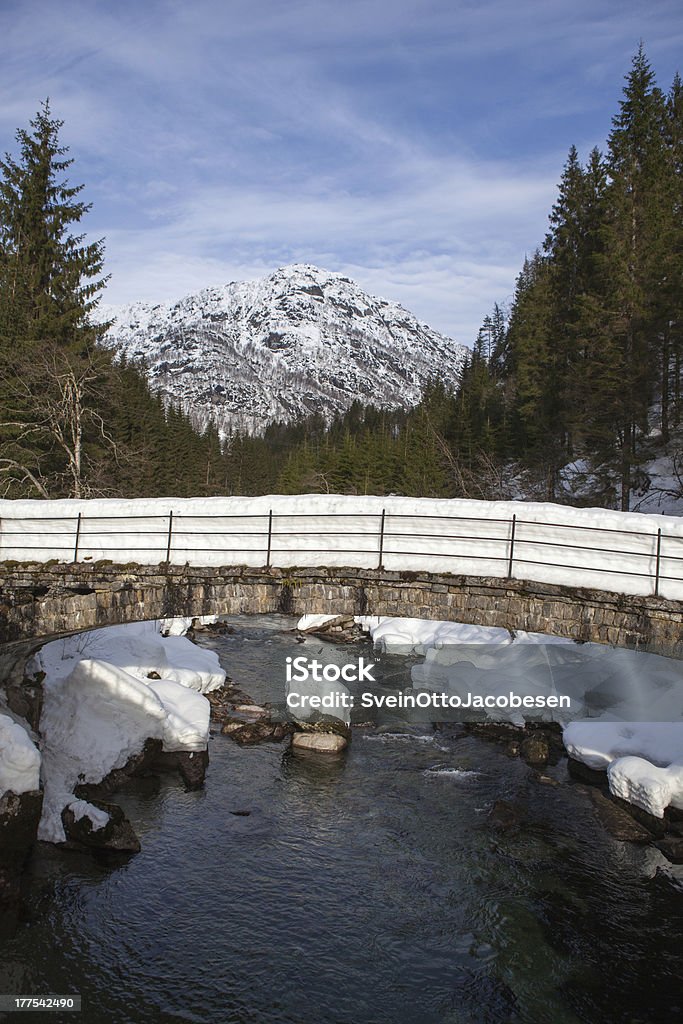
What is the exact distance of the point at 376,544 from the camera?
1288 centimetres

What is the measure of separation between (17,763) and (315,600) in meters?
6.09

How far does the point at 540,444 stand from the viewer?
3622 cm

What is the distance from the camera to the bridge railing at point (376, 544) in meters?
11.5

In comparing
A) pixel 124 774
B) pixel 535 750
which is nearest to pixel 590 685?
pixel 535 750

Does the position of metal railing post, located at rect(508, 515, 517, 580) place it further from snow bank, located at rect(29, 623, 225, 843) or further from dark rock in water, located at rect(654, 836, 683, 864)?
snow bank, located at rect(29, 623, 225, 843)

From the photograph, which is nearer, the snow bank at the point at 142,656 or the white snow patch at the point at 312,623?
the snow bank at the point at 142,656

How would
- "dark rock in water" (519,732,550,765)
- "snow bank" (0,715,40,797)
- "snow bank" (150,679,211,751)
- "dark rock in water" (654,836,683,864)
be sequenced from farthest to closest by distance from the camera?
"dark rock in water" (519,732,550,765) → "snow bank" (150,679,211,751) → "dark rock in water" (654,836,683,864) → "snow bank" (0,715,40,797)

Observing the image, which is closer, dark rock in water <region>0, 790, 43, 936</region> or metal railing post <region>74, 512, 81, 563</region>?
dark rock in water <region>0, 790, 43, 936</region>

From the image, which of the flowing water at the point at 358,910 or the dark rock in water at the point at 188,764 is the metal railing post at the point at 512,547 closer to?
the flowing water at the point at 358,910

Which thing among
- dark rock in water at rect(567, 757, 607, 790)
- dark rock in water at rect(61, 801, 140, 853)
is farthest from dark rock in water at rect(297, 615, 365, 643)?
dark rock in water at rect(61, 801, 140, 853)

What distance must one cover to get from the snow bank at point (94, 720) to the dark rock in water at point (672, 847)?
34.9 ft

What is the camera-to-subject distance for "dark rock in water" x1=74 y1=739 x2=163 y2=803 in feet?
51.8

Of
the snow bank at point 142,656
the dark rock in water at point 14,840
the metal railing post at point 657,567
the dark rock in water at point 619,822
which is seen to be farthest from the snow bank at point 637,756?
the dark rock in water at point 14,840

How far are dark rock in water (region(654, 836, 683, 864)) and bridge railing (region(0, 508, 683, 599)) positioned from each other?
617 cm
